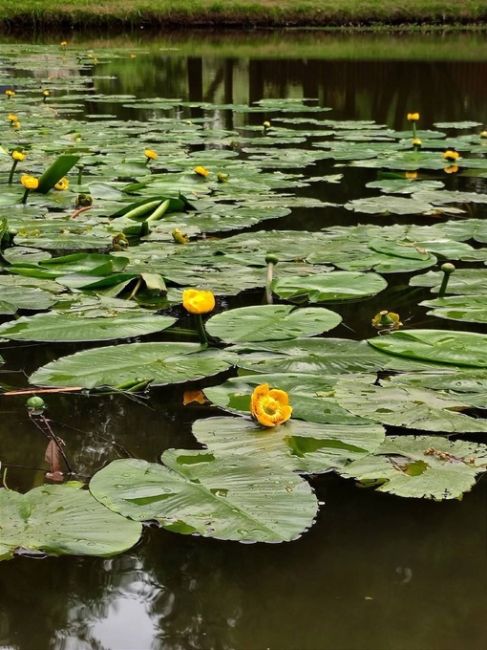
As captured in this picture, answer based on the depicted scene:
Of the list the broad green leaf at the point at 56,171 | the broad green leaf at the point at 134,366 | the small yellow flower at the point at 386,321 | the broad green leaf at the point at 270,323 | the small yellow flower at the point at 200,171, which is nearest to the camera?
the broad green leaf at the point at 134,366

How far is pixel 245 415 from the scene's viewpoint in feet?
3.95

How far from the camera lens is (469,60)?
978 centimetres

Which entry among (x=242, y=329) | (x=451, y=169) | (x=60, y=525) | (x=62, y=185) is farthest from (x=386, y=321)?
(x=451, y=169)

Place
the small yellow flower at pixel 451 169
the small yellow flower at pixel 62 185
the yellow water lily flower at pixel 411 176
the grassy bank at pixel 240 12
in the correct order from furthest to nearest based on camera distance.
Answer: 1. the grassy bank at pixel 240 12
2. the small yellow flower at pixel 451 169
3. the yellow water lily flower at pixel 411 176
4. the small yellow flower at pixel 62 185

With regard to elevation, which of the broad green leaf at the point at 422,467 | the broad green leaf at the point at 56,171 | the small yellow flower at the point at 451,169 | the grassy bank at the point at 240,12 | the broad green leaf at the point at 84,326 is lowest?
the small yellow flower at the point at 451,169

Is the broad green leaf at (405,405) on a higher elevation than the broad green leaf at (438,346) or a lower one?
lower

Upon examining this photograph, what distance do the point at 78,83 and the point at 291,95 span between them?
78.7 inches

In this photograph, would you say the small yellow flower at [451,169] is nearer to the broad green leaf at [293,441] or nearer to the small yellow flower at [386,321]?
the small yellow flower at [386,321]

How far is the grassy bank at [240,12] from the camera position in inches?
596

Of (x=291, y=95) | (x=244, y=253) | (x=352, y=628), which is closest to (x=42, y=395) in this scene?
A: (x=352, y=628)

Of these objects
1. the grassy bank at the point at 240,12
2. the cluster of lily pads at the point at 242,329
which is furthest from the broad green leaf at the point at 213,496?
the grassy bank at the point at 240,12

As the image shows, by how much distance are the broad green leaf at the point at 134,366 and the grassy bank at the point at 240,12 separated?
15.0 m

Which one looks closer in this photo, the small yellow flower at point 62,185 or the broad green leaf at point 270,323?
the broad green leaf at point 270,323

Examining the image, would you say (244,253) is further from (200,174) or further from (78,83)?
(78,83)
